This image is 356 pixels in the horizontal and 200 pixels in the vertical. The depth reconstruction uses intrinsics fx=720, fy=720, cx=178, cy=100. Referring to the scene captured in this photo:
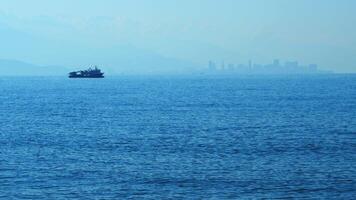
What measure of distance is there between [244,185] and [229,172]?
3.85 m

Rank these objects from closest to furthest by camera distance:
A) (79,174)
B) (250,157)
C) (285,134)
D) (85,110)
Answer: (79,174), (250,157), (285,134), (85,110)

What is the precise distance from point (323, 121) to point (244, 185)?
1666 inches

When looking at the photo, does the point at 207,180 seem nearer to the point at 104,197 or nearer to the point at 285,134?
the point at 104,197

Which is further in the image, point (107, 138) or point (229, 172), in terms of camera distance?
point (107, 138)

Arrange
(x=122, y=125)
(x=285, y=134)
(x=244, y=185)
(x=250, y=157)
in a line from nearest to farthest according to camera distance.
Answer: (x=244, y=185), (x=250, y=157), (x=285, y=134), (x=122, y=125)

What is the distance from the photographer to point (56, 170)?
4666 centimetres

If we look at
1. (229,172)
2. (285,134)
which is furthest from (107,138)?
(229,172)

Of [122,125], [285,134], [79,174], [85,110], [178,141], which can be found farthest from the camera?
[85,110]

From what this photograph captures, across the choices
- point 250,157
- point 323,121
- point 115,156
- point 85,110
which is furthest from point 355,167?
point 85,110

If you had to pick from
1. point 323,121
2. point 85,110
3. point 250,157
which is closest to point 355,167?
point 250,157

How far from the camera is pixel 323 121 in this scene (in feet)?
269

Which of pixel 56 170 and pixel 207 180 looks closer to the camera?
pixel 207 180

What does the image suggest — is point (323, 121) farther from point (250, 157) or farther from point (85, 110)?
point (85, 110)

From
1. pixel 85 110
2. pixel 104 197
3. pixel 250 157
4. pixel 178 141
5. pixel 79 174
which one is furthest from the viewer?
pixel 85 110
